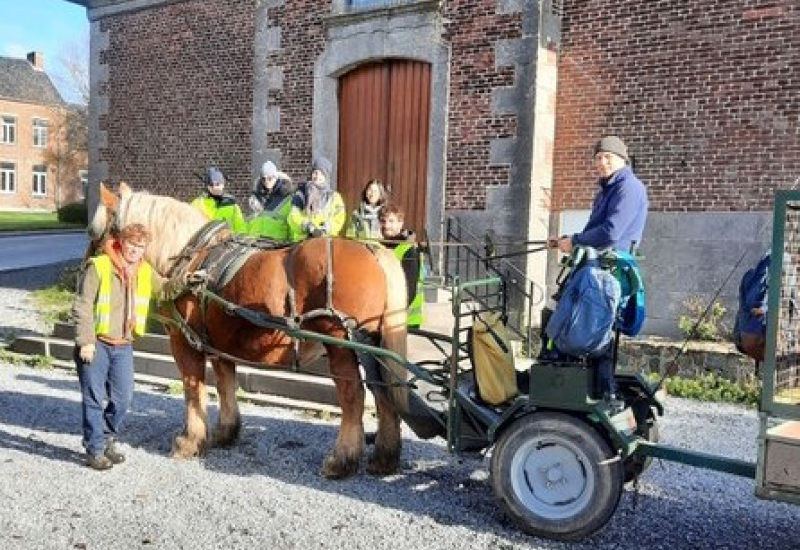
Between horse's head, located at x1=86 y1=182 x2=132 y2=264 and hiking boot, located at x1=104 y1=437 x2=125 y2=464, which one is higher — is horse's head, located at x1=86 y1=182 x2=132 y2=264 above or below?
above

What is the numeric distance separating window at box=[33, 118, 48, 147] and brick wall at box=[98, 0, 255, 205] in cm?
4167

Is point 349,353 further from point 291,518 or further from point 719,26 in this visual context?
point 719,26

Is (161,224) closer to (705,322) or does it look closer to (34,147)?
(705,322)

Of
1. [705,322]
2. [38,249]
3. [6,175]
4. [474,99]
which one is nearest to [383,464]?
[705,322]

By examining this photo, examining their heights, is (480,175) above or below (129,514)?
above

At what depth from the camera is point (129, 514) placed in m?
4.37

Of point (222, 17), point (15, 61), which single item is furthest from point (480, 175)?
point (15, 61)

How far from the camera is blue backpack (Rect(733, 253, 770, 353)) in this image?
439cm

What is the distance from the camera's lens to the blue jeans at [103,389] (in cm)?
518

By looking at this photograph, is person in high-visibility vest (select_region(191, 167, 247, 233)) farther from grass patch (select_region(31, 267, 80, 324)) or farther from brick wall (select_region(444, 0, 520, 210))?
→ grass patch (select_region(31, 267, 80, 324))

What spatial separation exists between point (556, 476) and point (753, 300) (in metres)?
1.46

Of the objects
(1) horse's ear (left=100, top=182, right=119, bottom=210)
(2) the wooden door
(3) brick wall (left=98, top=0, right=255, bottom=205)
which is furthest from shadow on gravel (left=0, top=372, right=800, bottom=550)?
(3) brick wall (left=98, top=0, right=255, bottom=205)

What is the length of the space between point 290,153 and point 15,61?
48.5 m

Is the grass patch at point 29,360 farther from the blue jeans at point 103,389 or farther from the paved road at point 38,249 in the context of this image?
the paved road at point 38,249
